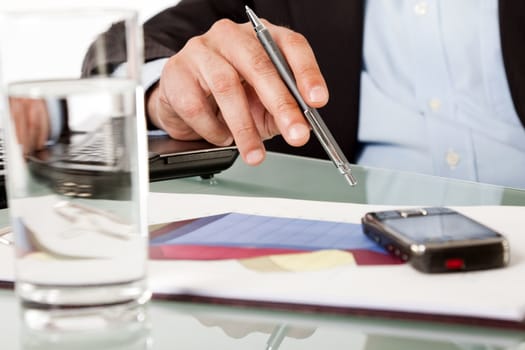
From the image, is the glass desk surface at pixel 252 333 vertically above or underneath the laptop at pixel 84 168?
underneath

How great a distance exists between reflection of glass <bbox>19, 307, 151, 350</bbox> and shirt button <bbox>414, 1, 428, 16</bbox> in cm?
96

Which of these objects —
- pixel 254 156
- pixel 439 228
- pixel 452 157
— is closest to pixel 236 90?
pixel 254 156

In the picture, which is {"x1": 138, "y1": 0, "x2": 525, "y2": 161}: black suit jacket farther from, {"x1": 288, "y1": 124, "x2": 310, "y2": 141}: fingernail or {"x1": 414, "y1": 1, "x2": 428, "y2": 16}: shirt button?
{"x1": 288, "y1": 124, "x2": 310, "y2": 141}: fingernail

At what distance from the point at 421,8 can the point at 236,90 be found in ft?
1.87

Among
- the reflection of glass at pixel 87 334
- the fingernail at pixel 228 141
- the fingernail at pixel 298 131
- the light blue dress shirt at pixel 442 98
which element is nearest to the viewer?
the reflection of glass at pixel 87 334

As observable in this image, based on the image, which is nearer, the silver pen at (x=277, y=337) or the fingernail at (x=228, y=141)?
the silver pen at (x=277, y=337)

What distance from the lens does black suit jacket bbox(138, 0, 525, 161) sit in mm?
1278

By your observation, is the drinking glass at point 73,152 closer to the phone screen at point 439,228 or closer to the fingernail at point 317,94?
the phone screen at point 439,228

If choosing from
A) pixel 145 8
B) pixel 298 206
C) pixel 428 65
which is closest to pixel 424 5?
pixel 428 65

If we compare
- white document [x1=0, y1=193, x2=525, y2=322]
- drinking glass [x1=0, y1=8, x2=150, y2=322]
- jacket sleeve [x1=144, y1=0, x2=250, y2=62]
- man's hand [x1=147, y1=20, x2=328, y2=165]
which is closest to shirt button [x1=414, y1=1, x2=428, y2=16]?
jacket sleeve [x1=144, y1=0, x2=250, y2=62]

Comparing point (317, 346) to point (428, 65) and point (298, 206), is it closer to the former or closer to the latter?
point (298, 206)

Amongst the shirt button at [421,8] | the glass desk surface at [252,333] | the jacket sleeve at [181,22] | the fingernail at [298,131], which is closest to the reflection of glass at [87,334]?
the glass desk surface at [252,333]

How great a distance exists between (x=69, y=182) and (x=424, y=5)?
949 mm

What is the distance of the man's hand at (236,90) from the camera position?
75cm
